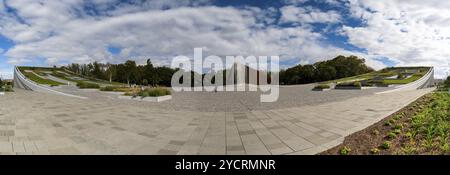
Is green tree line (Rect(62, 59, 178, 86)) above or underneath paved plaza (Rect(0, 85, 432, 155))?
above

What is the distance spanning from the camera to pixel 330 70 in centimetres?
5128

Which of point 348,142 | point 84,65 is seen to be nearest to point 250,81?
point 348,142

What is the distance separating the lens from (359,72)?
181 feet

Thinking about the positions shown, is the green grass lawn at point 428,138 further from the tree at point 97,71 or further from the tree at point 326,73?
the tree at point 97,71

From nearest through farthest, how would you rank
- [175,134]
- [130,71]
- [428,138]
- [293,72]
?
[428,138]
[175,134]
[130,71]
[293,72]

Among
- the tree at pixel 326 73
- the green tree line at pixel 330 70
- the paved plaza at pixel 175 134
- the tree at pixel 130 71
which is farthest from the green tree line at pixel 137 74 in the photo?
the paved plaza at pixel 175 134

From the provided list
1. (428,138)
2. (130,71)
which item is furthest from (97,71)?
(428,138)

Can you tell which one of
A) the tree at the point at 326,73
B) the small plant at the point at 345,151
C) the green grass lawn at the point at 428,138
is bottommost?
the small plant at the point at 345,151

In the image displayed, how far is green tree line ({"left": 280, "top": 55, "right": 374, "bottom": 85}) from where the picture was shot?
51.7 meters

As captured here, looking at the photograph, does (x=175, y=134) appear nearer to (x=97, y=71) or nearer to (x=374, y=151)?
(x=374, y=151)

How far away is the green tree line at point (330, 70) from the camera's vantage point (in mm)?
51719

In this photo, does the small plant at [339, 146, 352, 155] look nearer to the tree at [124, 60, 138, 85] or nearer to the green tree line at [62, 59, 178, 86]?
the green tree line at [62, 59, 178, 86]

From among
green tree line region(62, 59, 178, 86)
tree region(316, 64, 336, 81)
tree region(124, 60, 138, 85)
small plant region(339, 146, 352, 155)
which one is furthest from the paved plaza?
tree region(316, 64, 336, 81)

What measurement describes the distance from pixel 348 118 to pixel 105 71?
62903 millimetres
